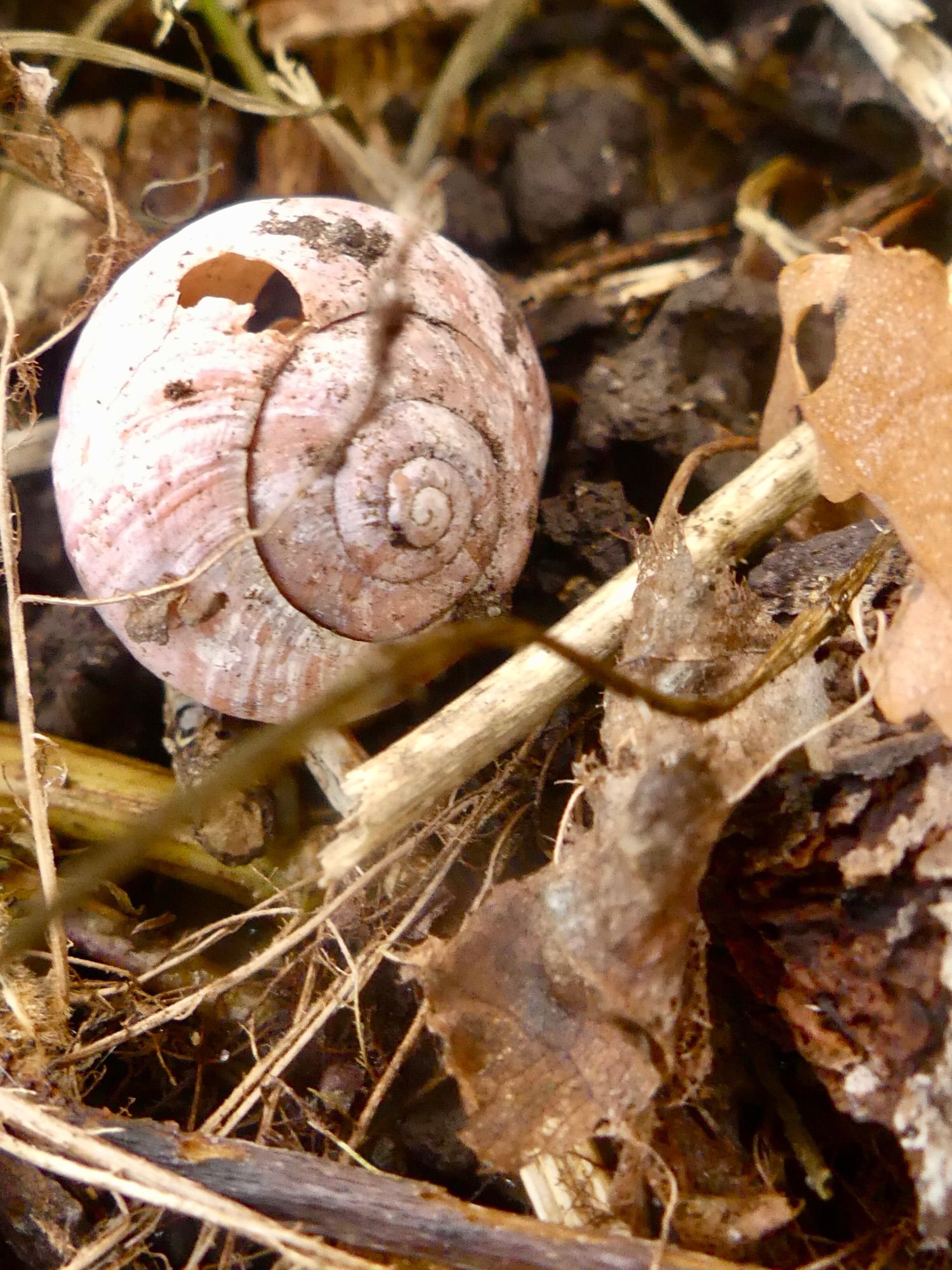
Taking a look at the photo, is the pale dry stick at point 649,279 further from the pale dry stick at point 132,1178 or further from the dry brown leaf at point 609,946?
the pale dry stick at point 132,1178

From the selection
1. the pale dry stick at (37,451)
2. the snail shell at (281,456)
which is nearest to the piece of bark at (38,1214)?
the snail shell at (281,456)

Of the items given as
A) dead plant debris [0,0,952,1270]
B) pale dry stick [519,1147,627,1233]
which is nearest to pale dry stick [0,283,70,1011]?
Result: dead plant debris [0,0,952,1270]

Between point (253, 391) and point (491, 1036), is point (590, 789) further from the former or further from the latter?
point (253, 391)

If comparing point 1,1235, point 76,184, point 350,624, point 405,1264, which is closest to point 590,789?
point 350,624

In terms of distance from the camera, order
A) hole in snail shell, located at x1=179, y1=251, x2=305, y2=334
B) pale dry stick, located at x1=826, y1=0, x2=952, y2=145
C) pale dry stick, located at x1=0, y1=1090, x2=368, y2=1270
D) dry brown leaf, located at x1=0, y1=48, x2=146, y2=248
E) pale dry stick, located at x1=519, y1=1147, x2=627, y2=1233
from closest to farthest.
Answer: pale dry stick, located at x1=0, y1=1090, x2=368, y2=1270, pale dry stick, located at x1=519, y1=1147, x2=627, y2=1233, hole in snail shell, located at x1=179, y1=251, x2=305, y2=334, dry brown leaf, located at x1=0, y1=48, x2=146, y2=248, pale dry stick, located at x1=826, y1=0, x2=952, y2=145

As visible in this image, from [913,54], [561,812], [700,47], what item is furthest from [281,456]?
[700,47]

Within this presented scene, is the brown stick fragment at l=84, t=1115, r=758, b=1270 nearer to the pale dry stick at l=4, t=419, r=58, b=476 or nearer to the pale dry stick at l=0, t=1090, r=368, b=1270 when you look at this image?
the pale dry stick at l=0, t=1090, r=368, b=1270
